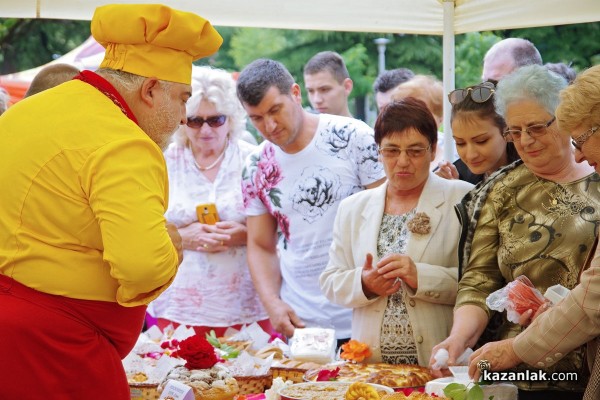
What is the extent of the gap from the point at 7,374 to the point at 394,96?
2636 millimetres

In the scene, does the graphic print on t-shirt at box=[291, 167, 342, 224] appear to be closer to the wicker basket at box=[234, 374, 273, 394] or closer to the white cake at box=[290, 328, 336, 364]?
the white cake at box=[290, 328, 336, 364]

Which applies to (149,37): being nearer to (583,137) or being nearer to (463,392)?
(583,137)

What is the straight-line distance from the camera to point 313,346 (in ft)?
11.1

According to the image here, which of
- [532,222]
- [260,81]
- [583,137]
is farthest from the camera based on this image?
[260,81]

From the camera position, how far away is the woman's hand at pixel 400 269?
3.14m

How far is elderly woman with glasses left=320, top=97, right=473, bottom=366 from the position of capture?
10.4 ft

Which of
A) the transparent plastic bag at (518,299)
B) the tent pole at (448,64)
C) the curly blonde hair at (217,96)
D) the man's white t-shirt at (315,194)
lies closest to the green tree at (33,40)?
the curly blonde hair at (217,96)

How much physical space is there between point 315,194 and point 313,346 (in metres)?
0.90

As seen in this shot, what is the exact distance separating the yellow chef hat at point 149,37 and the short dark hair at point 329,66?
10.5 ft

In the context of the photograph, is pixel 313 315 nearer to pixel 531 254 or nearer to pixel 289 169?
pixel 289 169

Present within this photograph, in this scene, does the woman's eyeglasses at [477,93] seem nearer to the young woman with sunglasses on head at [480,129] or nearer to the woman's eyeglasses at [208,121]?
the young woman with sunglasses on head at [480,129]

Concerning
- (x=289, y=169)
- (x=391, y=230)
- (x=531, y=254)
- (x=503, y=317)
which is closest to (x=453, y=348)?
(x=503, y=317)

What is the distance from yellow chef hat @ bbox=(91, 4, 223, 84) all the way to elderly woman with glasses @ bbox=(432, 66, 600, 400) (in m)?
1.04

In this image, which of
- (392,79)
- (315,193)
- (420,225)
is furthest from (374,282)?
(392,79)
